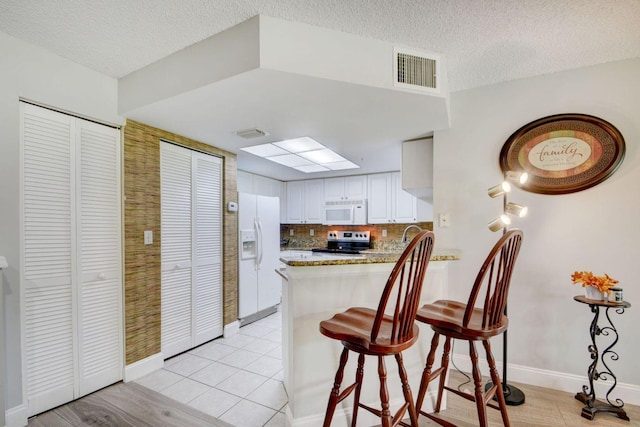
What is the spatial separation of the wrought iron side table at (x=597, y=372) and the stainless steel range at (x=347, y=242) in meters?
3.24

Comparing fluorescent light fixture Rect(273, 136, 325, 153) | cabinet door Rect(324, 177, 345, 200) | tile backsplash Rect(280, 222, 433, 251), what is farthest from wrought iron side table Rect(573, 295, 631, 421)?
cabinet door Rect(324, 177, 345, 200)

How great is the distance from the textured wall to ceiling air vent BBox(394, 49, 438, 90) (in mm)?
2075

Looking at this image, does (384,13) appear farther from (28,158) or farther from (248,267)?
A: (248,267)

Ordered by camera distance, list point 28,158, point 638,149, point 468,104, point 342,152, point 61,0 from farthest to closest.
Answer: point 342,152 < point 468,104 < point 638,149 < point 28,158 < point 61,0

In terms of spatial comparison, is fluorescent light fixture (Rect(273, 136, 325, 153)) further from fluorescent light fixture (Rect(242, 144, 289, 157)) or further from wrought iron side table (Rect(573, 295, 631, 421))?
wrought iron side table (Rect(573, 295, 631, 421))

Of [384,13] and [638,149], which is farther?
[638,149]

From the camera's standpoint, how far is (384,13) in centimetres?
164

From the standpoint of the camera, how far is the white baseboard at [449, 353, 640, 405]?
2.06 metres

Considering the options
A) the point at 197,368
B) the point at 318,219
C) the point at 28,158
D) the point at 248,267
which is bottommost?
the point at 197,368

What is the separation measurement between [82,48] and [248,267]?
8.43 feet

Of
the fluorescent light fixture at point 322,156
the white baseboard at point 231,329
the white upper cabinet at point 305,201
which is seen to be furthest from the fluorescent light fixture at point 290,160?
the white baseboard at point 231,329

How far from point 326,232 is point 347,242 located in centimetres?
54

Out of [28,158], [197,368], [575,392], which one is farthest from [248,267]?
[575,392]

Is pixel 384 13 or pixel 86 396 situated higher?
pixel 384 13
